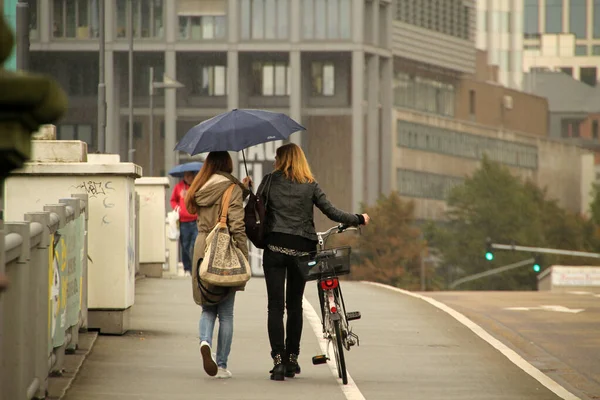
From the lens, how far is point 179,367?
1099cm

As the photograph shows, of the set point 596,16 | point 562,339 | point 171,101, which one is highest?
point 596,16

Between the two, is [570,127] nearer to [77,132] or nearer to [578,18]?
[578,18]

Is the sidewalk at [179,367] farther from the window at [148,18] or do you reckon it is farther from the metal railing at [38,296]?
the window at [148,18]

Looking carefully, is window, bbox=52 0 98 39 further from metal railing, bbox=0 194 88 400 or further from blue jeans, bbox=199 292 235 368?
blue jeans, bbox=199 292 235 368

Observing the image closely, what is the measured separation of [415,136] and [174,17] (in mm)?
24801

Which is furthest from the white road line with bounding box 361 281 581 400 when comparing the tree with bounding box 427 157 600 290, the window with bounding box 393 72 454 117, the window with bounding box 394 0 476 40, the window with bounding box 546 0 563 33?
the window with bounding box 546 0 563 33

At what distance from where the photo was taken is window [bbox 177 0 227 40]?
96.1 meters

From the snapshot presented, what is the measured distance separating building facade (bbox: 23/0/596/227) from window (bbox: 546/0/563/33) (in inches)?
3347

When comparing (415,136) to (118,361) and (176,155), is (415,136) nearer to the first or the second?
(176,155)

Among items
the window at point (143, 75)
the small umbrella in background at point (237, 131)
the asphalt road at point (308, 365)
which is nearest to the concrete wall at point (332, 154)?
the window at point (143, 75)

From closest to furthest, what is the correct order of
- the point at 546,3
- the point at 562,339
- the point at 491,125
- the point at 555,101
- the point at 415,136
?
the point at 562,339 < the point at 415,136 < the point at 491,125 < the point at 555,101 < the point at 546,3

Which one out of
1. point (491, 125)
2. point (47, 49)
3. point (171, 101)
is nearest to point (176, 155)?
point (171, 101)

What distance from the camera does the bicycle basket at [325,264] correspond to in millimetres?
9867

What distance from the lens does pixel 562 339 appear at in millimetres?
15211
